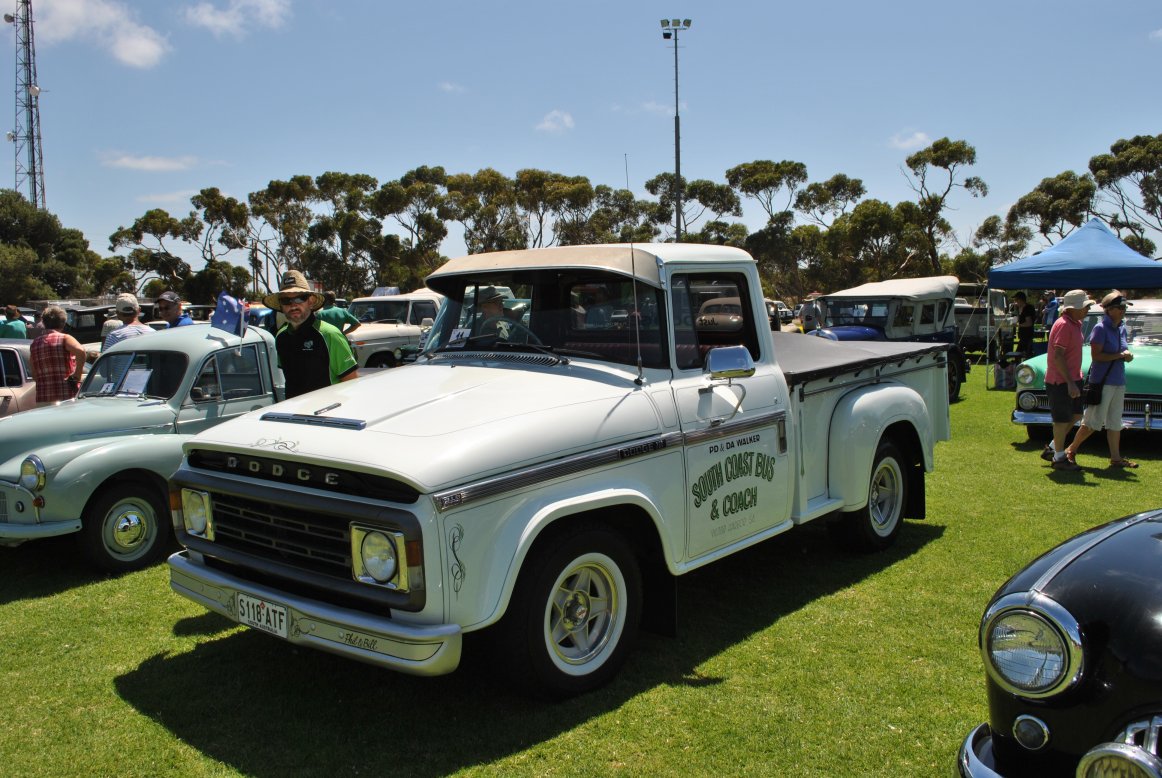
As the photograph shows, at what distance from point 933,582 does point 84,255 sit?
5860 centimetres

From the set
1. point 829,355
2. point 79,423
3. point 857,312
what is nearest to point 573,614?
point 829,355

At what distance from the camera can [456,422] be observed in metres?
3.71

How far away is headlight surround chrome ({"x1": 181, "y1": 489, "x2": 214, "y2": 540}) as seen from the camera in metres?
4.07

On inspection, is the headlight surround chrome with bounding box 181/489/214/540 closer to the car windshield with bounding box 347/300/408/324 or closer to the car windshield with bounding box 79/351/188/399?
the car windshield with bounding box 79/351/188/399

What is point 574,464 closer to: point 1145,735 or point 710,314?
point 710,314

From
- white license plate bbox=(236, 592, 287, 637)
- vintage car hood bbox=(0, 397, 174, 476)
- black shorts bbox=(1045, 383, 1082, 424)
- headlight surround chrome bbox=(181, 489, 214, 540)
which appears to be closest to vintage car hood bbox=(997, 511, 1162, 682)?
white license plate bbox=(236, 592, 287, 637)

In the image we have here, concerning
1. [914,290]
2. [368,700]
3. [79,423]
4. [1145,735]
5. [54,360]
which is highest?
[914,290]

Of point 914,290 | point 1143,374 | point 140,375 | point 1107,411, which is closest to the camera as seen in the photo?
point 140,375

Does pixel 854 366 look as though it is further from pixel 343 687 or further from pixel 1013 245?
pixel 1013 245

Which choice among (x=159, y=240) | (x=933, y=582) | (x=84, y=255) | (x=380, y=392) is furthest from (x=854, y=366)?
(x=84, y=255)

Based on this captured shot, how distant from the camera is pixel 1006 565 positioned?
5.68m

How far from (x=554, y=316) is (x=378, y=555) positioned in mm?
1871

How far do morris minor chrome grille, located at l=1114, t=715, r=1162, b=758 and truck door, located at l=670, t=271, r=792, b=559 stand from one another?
232cm

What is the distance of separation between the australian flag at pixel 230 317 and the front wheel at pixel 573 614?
447cm
